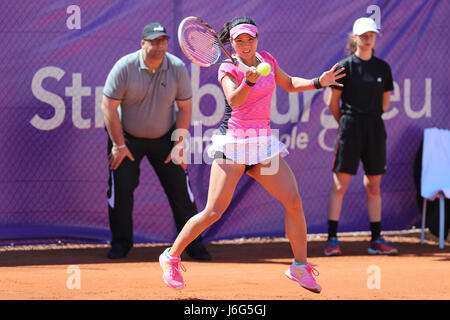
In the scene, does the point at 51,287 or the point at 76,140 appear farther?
the point at 76,140

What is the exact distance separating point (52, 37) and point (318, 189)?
2.79 metres

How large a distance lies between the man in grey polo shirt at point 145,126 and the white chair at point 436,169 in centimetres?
216

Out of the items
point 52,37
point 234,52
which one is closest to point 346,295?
point 234,52

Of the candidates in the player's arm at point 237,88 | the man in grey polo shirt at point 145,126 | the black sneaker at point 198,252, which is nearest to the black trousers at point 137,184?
the man in grey polo shirt at point 145,126

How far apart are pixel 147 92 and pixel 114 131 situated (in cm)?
41

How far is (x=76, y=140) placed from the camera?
6832mm

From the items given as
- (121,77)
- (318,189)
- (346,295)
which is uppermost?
(121,77)

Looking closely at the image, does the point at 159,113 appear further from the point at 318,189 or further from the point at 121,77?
the point at 318,189

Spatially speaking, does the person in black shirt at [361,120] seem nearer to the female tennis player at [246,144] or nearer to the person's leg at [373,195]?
the person's leg at [373,195]

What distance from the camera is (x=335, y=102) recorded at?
6750mm

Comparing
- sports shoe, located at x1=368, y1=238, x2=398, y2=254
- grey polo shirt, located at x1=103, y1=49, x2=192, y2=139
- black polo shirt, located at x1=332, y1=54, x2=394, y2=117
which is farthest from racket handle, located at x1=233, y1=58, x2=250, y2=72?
sports shoe, located at x1=368, y1=238, x2=398, y2=254

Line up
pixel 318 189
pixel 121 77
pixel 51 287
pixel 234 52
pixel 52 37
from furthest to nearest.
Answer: pixel 318 189, pixel 52 37, pixel 121 77, pixel 51 287, pixel 234 52

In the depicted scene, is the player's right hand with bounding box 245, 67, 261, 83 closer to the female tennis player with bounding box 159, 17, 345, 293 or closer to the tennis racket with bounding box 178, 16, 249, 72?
the female tennis player with bounding box 159, 17, 345, 293

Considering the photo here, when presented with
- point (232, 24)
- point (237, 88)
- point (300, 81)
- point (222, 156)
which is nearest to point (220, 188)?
point (222, 156)
